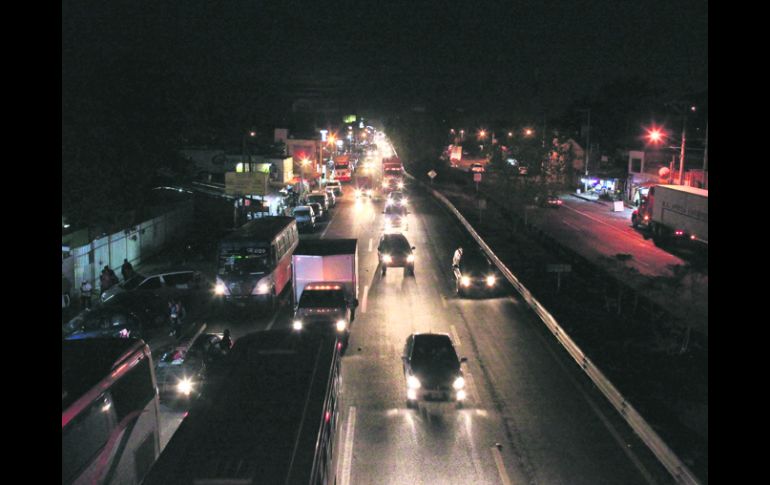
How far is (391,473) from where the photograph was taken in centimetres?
1199

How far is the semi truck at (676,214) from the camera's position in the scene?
37719mm

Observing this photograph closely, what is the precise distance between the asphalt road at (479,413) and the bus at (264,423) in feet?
7.09

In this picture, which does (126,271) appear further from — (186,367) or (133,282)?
(186,367)

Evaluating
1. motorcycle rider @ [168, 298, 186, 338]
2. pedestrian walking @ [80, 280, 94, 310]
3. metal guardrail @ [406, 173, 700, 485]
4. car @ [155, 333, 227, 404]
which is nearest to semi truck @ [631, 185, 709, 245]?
metal guardrail @ [406, 173, 700, 485]

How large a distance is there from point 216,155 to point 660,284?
53328 millimetres

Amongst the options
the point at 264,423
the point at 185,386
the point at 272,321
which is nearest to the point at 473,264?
the point at 272,321

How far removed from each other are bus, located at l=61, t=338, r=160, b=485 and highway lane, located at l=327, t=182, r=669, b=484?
360 centimetres

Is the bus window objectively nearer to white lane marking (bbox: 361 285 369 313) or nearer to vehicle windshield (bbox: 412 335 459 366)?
vehicle windshield (bbox: 412 335 459 366)

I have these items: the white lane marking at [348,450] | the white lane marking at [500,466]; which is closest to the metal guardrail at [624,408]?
the white lane marking at [500,466]

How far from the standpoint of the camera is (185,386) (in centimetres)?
1570

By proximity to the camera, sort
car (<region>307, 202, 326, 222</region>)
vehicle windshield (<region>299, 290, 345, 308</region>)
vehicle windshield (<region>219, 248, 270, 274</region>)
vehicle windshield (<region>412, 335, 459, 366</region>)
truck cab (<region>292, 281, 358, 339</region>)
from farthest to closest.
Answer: car (<region>307, 202, 326, 222</region>)
vehicle windshield (<region>219, 248, 270, 274</region>)
vehicle windshield (<region>299, 290, 345, 308</region>)
truck cab (<region>292, 281, 358, 339</region>)
vehicle windshield (<region>412, 335, 459, 366</region>)

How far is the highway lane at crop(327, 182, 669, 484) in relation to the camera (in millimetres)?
12156

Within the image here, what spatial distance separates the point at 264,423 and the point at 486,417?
7.45 metres
